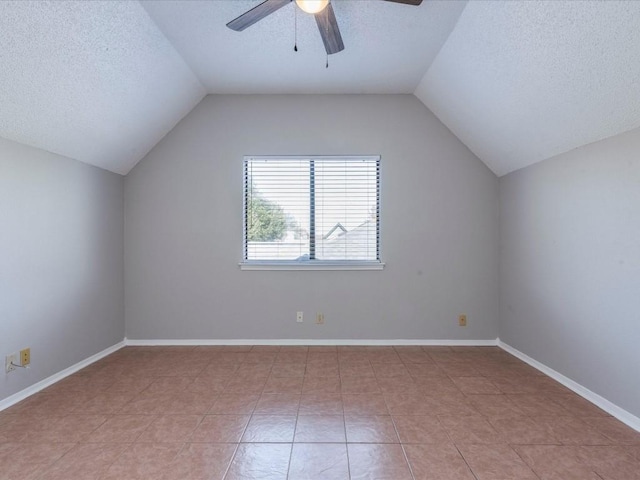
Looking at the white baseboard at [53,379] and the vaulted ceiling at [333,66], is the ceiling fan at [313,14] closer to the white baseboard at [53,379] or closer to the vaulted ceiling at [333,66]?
the vaulted ceiling at [333,66]

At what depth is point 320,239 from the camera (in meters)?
3.88

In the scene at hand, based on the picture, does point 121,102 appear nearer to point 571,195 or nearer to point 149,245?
point 149,245

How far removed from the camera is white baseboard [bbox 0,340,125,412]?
2465mm

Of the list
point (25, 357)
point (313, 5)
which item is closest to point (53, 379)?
point (25, 357)

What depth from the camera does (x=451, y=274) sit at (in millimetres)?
3777

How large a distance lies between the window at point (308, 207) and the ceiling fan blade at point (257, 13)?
1.77 meters

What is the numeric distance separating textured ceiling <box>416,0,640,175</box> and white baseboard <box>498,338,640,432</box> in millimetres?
1850

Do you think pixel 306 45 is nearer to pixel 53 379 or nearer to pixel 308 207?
pixel 308 207

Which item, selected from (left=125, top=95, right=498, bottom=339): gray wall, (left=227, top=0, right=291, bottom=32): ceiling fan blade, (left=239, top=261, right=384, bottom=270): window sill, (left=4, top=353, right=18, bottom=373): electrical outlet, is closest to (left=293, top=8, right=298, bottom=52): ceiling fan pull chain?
(left=227, top=0, right=291, bottom=32): ceiling fan blade

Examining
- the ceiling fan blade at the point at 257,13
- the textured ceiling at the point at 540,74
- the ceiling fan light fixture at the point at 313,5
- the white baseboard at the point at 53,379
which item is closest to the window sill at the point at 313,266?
the white baseboard at the point at 53,379

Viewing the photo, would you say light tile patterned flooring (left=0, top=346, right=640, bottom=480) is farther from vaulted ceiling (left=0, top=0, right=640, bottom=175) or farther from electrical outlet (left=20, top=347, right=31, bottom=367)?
vaulted ceiling (left=0, top=0, right=640, bottom=175)

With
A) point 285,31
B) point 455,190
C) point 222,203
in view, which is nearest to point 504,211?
point 455,190

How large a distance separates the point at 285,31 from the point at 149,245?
102 inches

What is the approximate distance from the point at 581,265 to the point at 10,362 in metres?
4.28
